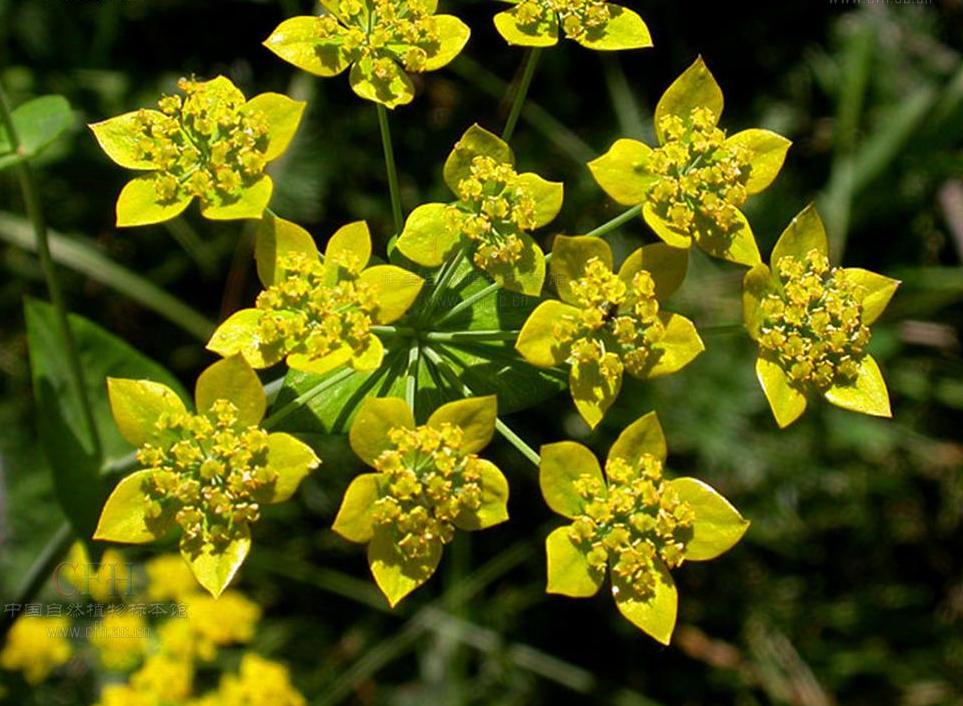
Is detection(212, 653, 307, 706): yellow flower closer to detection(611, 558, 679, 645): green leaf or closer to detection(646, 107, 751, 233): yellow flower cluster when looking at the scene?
detection(611, 558, 679, 645): green leaf

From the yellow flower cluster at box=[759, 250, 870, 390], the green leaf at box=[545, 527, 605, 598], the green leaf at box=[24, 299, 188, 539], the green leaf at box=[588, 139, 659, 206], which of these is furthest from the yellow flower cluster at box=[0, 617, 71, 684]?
the yellow flower cluster at box=[759, 250, 870, 390]

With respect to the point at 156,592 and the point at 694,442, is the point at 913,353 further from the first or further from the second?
the point at 156,592

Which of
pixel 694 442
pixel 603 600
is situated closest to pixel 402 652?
pixel 603 600

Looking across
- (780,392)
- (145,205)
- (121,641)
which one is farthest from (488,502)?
(121,641)

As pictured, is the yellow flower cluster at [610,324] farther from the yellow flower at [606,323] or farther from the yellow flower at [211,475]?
the yellow flower at [211,475]

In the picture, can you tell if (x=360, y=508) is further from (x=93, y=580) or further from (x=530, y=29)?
(x=93, y=580)

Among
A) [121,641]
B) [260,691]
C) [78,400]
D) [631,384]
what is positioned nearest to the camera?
[78,400]
